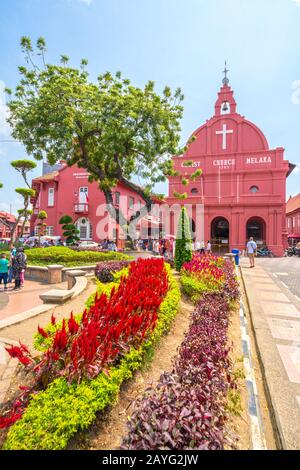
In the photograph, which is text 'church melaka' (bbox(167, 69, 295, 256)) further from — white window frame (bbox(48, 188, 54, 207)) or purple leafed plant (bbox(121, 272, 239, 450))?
purple leafed plant (bbox(121, 272, 239, 450))

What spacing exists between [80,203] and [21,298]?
57.2 feet

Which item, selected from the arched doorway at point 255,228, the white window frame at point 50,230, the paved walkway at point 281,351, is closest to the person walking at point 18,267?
the paved walkway at point 281,351

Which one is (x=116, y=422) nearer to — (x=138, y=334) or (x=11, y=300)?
(x=138, y=334)

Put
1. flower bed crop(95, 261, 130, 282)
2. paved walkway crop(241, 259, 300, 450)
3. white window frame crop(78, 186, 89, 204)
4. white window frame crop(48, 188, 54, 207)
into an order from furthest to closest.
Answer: white window frame crop(48, 188, 54, 207), white window frame crop(78, 186, 89, 204), flower bed crop(95, 261, 130, 282), paved walkway crop(241, 259, 300, 450)

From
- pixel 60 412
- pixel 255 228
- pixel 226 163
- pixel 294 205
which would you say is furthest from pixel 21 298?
pixel 294 205

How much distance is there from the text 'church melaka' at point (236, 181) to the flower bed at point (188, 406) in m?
25.4

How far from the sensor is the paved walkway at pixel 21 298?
6336 millimetres

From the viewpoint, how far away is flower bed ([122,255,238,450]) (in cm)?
172

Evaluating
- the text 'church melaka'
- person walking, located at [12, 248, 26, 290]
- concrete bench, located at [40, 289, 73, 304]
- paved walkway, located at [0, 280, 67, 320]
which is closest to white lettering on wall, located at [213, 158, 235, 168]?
the text 'church melaka'

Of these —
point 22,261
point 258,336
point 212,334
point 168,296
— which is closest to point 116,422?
point 212,334

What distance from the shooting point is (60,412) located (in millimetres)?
1861

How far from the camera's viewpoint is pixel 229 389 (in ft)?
8.73

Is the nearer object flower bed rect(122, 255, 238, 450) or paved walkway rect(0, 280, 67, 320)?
flower bed rect(122, 255, 238, 450)

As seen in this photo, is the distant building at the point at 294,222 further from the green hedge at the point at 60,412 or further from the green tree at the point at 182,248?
the green hedge at the point at 60,412
